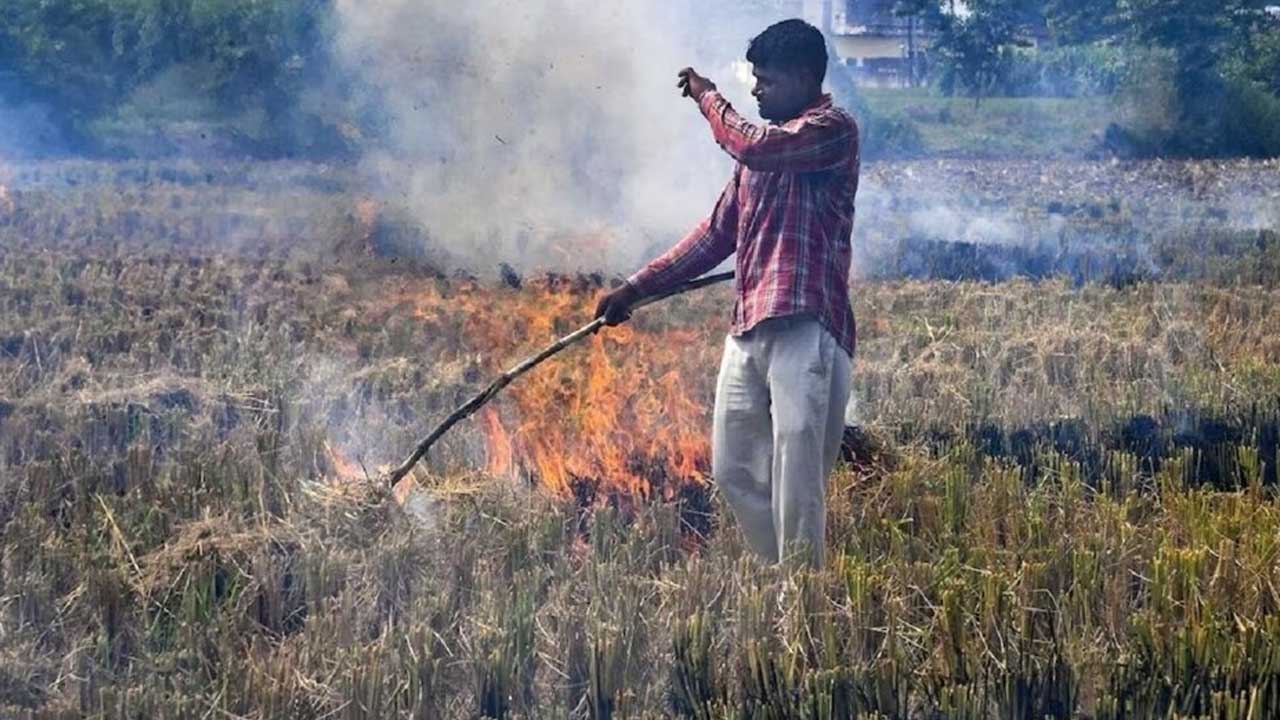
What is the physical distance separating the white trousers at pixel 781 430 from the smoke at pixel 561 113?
846cm

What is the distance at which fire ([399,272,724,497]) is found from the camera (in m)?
5.60

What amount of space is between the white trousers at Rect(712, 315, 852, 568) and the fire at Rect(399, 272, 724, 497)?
720mm

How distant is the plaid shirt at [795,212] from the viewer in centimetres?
434

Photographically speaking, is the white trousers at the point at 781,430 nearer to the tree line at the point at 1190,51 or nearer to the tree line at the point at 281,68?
the tree line at the point at 281,68

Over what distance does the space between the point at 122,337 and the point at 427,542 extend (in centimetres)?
455

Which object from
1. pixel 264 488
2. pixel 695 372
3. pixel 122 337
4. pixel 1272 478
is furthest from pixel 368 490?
pixel 122 337

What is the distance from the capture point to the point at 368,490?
16.3 ft

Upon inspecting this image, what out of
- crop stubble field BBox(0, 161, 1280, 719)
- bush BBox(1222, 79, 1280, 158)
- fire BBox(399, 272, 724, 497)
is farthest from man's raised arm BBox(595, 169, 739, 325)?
bush BBox(1222, 79, 1280, 158)

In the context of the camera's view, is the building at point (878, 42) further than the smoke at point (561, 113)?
Yes

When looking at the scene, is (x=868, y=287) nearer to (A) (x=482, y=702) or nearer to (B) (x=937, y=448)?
(B) (x=937, y=448)

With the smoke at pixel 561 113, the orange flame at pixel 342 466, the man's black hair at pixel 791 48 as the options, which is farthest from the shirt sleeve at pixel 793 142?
the smoke at pixel 561 113

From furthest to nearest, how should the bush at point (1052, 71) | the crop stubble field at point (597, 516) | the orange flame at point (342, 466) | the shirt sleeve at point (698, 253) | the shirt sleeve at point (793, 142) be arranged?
1. the bush at point (1052, 71)
2. the orange flame at point (342, 466)
3. the shirt sleeve at point (698, 253)
4. the shirt sleeve at point (793, 142)
5. the crop stubble field at point (597, 516)

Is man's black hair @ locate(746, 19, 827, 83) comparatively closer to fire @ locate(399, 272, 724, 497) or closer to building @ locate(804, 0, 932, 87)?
fire @ locate(399, 272, 724, 497)

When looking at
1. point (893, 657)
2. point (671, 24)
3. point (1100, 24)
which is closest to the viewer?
point (893, 657)
